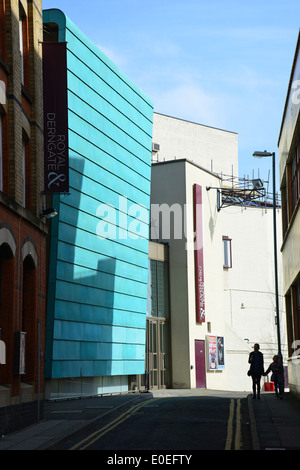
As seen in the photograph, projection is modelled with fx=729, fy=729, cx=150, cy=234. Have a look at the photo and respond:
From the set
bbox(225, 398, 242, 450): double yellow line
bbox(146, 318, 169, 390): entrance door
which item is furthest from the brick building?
bbox(146, 318, 169, 390): entrance door

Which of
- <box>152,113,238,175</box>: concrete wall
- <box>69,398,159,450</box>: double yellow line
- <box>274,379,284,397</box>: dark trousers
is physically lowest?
<box>69,398,159,450</box>: double yellow line

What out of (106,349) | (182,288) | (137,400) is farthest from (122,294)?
(137,400)

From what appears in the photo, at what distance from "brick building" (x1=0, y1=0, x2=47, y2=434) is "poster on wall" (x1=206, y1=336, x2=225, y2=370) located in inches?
955

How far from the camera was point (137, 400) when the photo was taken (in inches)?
1049

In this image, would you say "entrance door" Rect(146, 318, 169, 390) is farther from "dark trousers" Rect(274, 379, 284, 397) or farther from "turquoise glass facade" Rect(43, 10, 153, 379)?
"dark trousers" Rect(274, 379, 284, 397)

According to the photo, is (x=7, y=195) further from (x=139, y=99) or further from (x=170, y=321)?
(x=170, y=321)

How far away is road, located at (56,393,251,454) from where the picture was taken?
14.2 m

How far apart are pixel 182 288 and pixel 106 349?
32.0 feet

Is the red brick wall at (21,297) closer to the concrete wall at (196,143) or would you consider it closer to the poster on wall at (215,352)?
the poster on wall at (215,352)

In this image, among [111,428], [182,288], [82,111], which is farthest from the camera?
[182,288]

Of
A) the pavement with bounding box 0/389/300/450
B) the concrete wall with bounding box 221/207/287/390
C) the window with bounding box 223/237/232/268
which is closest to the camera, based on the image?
the pavement with bounding box 0/389/300/450

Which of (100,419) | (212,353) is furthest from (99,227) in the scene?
(100,419)

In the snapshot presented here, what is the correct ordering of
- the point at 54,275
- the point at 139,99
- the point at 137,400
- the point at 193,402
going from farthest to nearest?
the point at 139,99
the point at 54,275
the point at 137,400
the point at 193,402

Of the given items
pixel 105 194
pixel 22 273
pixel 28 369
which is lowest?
pixel 28 369
